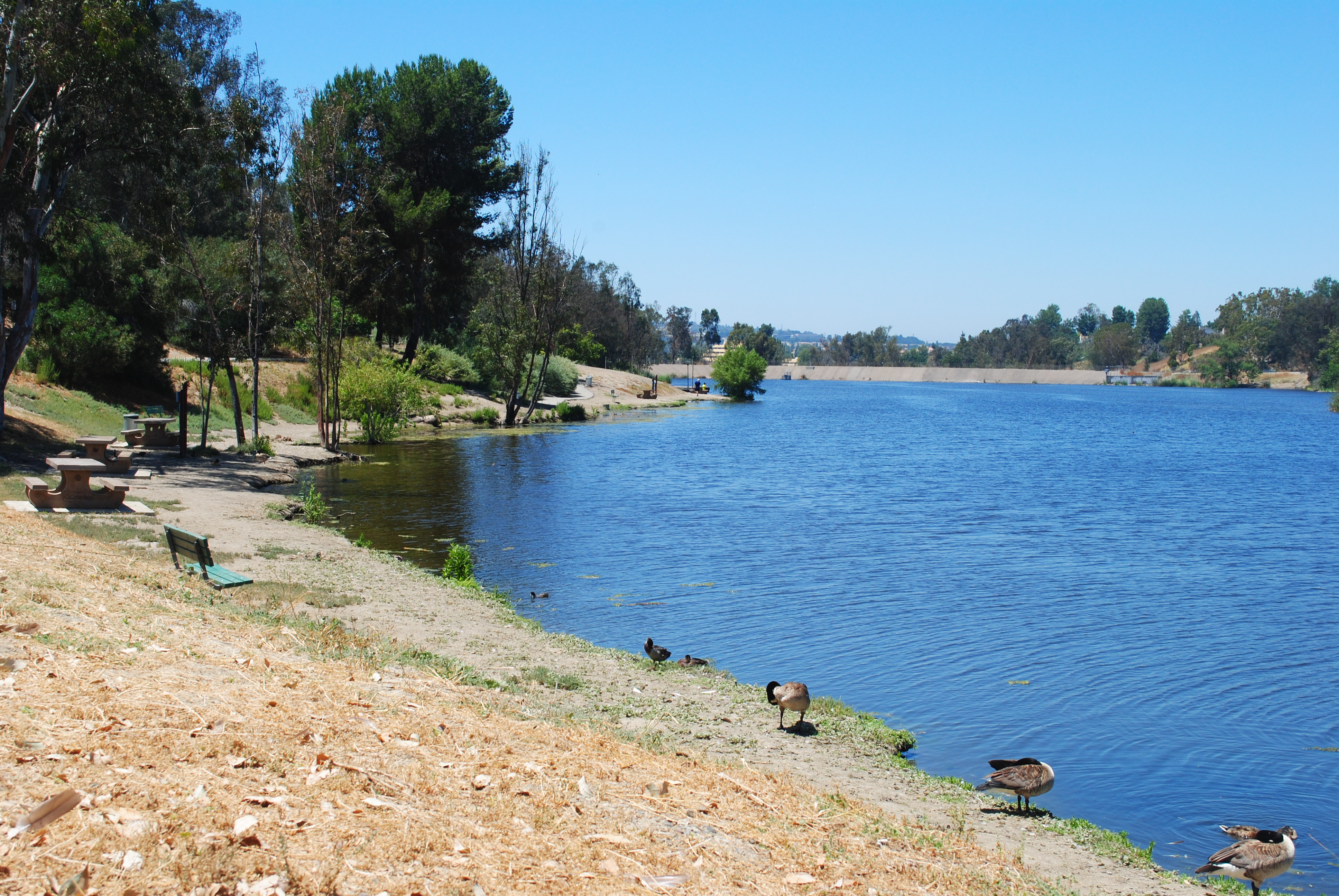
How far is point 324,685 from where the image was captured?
26.8ft

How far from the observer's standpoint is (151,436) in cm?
2892

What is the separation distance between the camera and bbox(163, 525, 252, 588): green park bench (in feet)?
41.1

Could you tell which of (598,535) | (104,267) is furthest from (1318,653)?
(104,267)

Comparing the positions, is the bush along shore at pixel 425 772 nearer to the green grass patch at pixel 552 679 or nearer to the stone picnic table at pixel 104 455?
the green grass patch at pixel 552 679

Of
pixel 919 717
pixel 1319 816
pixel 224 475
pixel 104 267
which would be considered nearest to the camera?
pixel 1319 816

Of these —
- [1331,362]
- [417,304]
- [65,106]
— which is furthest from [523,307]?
[1331,362]

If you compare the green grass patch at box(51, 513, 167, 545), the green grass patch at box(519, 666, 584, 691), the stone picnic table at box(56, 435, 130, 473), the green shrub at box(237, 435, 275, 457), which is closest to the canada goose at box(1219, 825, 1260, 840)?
the green grass patch at box(519, 666, 584, 691)

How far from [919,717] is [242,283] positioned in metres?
28.8

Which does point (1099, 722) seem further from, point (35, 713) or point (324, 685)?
point (35, 713)

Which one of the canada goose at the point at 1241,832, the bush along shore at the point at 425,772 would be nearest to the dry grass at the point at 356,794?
the bush along shore at the point at 425,772

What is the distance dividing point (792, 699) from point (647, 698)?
171 cm

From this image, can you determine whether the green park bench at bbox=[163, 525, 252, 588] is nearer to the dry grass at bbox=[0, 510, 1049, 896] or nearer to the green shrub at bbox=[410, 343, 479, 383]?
the dry grass at bbox=[0, 510, 1049, 896]

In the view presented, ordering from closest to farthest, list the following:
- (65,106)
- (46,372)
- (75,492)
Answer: (75,492) → (65,106) → (46,372)

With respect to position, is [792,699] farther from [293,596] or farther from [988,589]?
[988,589]
